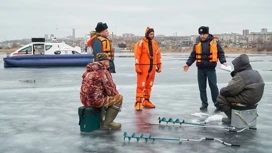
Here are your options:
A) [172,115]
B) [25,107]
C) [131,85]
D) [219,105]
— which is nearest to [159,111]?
[172,115]

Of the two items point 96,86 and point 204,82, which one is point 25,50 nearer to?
point 204,82

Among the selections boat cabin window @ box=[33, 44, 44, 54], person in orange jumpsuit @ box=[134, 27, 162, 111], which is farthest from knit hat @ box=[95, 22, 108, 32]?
boat cabin window @ box=[33, 44, 44, 54]

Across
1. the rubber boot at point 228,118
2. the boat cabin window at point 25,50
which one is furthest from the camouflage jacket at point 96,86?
the boat cabin window at point 25,50

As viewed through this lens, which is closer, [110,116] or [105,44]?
[110,116]

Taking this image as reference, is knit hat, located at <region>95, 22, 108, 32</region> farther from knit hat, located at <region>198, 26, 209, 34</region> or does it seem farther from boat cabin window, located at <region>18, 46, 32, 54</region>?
boat cabin window, located at <region>18, 46, 32, 54</region>

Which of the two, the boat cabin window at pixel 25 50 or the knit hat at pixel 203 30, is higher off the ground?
the knit hat at pixel 203 30

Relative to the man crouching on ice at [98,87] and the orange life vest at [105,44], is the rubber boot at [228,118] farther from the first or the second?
the orange life vest at [105,44]

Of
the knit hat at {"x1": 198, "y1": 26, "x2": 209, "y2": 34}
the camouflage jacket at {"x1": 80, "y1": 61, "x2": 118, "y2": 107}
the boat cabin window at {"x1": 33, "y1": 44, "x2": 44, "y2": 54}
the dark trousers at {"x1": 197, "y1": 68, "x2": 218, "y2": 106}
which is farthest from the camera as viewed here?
the boat cabin window at {"x1": 33, "y1": 44, "x2": 44, "y2": 54}

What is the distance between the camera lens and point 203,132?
21.2 feet

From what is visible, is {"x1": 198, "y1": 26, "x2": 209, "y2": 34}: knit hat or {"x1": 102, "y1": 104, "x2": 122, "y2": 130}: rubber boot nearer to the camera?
{"x1": 102, "y1": 104, "x2": 122, "y2": 130}: rubber boot

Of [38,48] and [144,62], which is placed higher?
[38,48]

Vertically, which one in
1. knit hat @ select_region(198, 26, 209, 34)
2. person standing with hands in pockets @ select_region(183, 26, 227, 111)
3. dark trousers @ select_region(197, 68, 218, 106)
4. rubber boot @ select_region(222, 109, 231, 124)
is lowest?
rubber boot @ select_region(222, 109, 231, 124)

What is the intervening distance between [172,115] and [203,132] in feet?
5.09

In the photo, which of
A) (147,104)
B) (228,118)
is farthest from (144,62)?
(228,118)
